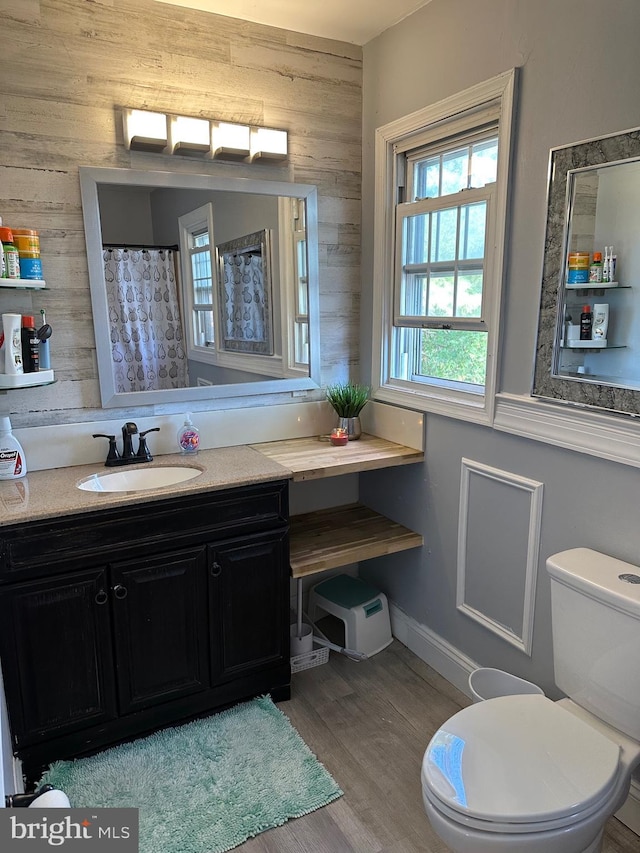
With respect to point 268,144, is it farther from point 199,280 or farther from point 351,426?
point 351,426

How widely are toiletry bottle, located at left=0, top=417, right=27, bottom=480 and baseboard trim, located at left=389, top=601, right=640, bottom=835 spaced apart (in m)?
1.66

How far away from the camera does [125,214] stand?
6.98 ft

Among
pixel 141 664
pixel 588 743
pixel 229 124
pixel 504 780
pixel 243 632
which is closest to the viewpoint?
pixel 504 780

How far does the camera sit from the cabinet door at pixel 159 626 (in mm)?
1882

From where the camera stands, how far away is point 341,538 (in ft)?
7.95

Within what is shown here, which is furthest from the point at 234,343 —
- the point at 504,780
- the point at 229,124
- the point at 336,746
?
the point at 504,780

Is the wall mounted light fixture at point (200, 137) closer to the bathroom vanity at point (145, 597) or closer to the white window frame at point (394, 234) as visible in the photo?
the white window frame at point (394, 234)

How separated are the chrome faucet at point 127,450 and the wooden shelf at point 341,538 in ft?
2.22

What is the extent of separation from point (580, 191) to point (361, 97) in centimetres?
127

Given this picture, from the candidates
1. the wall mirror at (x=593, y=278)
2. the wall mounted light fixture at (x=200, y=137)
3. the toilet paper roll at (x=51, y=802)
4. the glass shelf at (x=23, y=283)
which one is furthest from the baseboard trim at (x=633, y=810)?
the wall mounted light fixture at (x=200, y=137)

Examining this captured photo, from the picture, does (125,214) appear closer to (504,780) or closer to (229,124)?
(229,124)

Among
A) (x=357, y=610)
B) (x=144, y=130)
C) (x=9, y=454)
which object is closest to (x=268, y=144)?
(x=144, y=130)

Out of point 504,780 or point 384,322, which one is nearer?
point 504,780

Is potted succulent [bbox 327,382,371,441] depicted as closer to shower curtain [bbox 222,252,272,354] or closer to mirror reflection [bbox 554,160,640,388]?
shower curtain [bbox 222,252,272,354]
